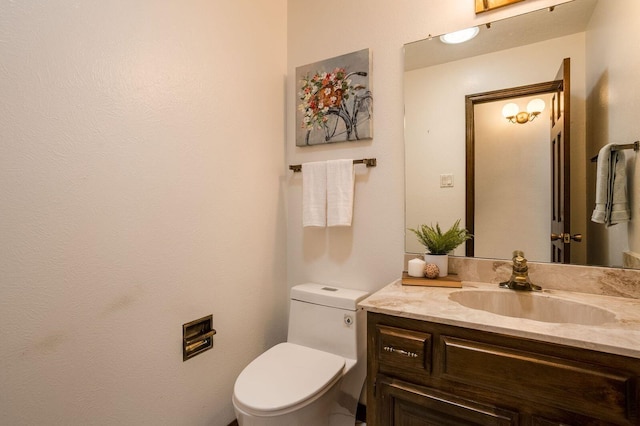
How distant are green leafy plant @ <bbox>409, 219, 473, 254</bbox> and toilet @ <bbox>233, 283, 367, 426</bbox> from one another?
42 centimetres

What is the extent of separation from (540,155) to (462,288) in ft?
2.20

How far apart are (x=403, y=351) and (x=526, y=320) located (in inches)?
15.0

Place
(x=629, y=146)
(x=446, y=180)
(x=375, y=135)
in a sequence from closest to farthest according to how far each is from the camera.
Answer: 1. (x=629, y=146)
2. (x=446, y=180)
3. (x=375, y=135)

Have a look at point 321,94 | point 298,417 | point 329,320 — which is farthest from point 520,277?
point 321,94

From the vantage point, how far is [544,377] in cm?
85

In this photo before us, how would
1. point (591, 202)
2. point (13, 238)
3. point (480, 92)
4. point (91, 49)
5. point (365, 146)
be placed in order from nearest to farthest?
point (13, 238)
point (91, 49)
point (591, 202)
point (480, 92)
point (365, 146)

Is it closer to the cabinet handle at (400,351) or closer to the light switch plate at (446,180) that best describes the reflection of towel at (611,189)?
the light switch plate at (446,180)

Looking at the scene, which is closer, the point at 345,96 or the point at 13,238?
the point at 13,238

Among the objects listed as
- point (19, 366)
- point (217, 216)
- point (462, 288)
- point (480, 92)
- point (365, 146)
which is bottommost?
point (19, 366)

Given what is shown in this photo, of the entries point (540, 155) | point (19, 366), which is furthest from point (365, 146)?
point (19, 366)

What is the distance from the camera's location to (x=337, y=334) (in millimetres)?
1543

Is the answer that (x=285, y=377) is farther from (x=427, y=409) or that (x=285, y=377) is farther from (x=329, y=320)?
(x=427, y=409)

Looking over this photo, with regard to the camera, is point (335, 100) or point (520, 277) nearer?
point (520, 277)

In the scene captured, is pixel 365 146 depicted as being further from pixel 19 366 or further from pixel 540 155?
pixel 19 366
